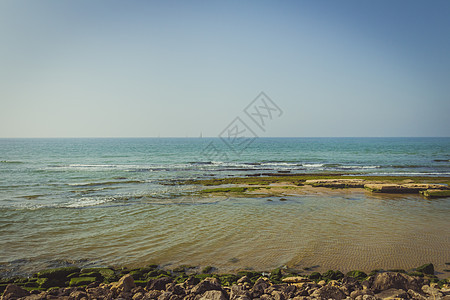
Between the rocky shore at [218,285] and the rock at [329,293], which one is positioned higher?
the rock at [329,293]

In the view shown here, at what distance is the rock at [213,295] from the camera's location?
237 inches

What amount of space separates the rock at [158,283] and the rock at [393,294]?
4.89 meters

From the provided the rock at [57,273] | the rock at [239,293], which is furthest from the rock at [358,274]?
the rock at [57,273]

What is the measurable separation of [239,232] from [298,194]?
33.1 feet

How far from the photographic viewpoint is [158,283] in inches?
279

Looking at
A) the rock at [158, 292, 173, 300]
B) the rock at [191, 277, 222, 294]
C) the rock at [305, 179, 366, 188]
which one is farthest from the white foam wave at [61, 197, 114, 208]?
the rock at [305, 179, 366, 188]

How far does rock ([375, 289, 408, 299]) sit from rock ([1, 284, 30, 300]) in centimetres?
795

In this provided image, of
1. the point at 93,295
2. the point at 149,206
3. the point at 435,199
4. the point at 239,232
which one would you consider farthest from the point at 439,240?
the point at 149,206

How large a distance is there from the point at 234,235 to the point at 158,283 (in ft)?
15.4

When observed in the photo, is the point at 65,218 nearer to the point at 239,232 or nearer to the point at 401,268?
the point at 239,232

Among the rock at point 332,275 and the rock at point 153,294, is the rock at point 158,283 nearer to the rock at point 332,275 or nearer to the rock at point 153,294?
the rock at point 153,294

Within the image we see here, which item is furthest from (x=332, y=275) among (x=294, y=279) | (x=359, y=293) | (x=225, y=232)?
(x=225, y=232)

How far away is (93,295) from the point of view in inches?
255

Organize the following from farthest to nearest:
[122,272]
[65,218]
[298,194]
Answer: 1. [298,194]
2. [65,218]
3. [122,272]
